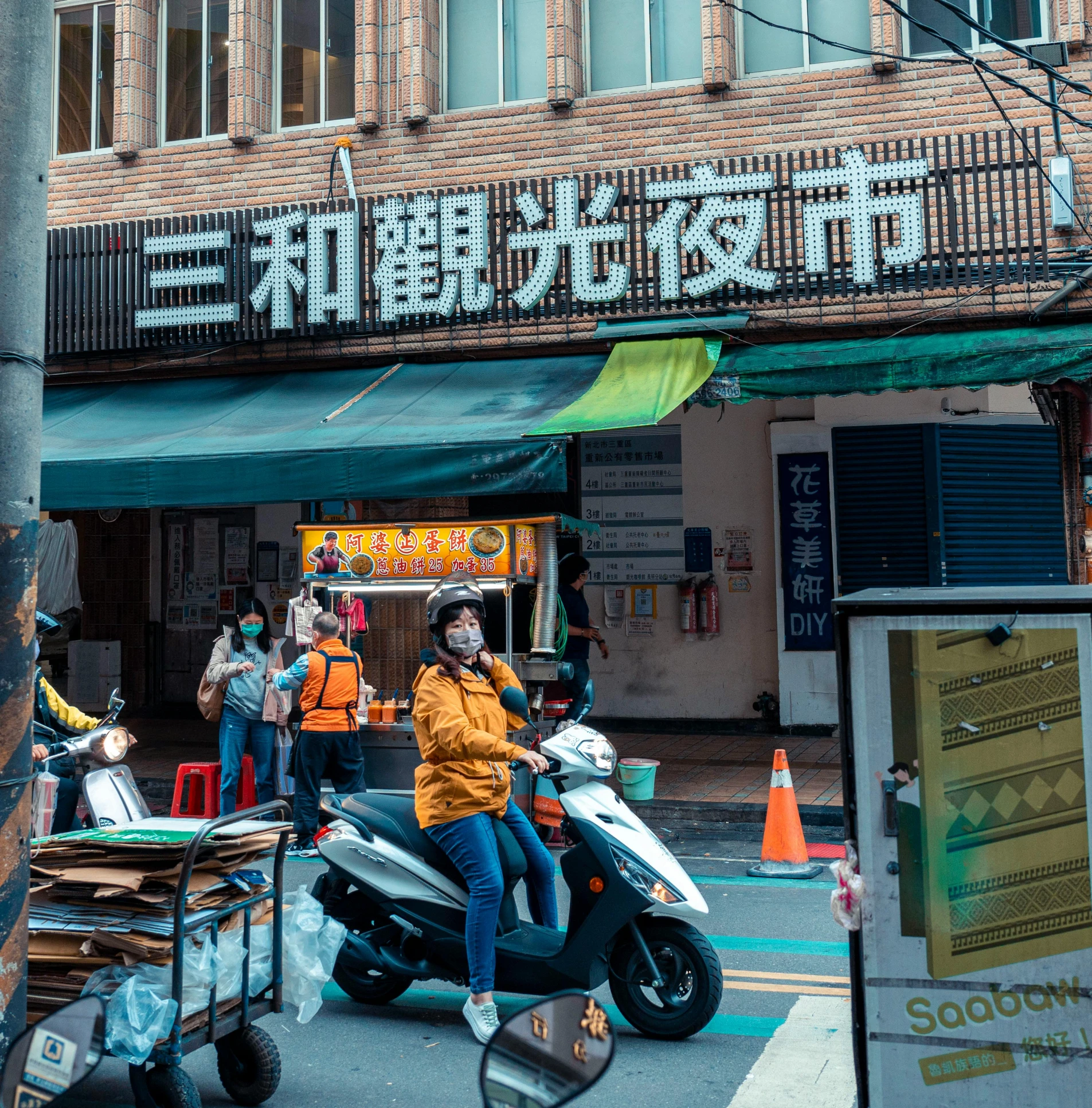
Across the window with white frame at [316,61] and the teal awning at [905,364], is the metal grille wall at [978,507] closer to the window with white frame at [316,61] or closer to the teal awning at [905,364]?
the teal awning at [905,364]

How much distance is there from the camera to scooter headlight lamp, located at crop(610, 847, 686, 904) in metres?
4.84

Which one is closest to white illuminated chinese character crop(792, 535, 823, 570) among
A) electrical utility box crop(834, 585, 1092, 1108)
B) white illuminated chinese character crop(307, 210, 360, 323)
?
white illuminated chinese character crop(307, 210, 360, 323)

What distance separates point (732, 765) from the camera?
11.5 metres

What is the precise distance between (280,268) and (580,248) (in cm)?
309

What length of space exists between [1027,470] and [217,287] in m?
8.50

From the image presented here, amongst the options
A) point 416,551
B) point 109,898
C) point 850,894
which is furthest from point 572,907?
point 416,551

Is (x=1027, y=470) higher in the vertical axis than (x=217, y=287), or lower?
lower

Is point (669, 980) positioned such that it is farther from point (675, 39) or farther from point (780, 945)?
point (675, 39)

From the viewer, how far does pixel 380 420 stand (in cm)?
1080

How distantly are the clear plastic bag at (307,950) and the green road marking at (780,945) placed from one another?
2.39 m

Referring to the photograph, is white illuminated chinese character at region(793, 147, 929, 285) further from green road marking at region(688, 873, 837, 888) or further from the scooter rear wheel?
the scooter rear wheel

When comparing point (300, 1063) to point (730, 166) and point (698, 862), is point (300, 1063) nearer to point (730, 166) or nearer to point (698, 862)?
point (698, 862)

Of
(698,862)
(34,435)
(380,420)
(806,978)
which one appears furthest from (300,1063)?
(380,420)

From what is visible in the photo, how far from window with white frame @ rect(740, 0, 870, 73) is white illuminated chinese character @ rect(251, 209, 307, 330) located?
4813mm
